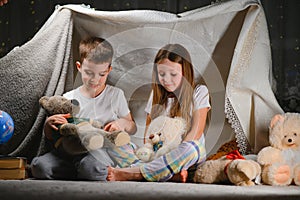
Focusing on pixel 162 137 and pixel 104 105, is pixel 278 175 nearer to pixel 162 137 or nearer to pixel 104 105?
pixel 162 137

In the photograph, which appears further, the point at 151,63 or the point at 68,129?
the point at 151,63

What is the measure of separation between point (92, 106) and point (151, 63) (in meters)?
0.25

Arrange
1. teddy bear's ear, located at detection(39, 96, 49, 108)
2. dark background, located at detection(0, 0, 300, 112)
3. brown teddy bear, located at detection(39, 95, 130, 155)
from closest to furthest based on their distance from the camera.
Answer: brown teddy bear, located at detection(39, 95, 130, 155) → teddy bear's ear, located at detection(39, 96, 49, 108) → dark background, located at detection(0, 0, 300, 112)

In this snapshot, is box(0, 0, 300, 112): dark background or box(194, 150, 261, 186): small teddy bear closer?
box(194, 150, 261, 186): small teddy bear

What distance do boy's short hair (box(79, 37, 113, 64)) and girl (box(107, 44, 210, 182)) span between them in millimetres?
162

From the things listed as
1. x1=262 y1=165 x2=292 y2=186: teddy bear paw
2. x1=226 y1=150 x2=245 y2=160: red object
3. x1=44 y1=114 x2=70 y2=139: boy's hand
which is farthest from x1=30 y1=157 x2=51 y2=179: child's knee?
x1=262 y1=165 x2=292 y2=186: teddy bear paw

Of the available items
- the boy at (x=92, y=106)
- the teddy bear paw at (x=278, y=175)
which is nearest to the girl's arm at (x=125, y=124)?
the boy at (x=92, y=106)

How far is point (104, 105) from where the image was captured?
1.66 metres

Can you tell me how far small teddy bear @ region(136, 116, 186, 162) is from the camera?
1584mm

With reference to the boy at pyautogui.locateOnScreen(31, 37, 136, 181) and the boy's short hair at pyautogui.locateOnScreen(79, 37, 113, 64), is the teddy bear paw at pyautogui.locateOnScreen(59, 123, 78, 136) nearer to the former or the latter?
the boy at pyautogui.locateOnScreen(31, 37, 136, 181)

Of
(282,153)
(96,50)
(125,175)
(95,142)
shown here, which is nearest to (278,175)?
(282,153)

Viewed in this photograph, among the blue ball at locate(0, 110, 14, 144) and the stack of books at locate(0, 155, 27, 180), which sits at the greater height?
the blue ball at locate(0, 110, 14, 144)

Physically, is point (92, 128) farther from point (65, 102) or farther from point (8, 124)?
point (8, 124)

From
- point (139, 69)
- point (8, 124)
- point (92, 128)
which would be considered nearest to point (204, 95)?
point (139, 69)
